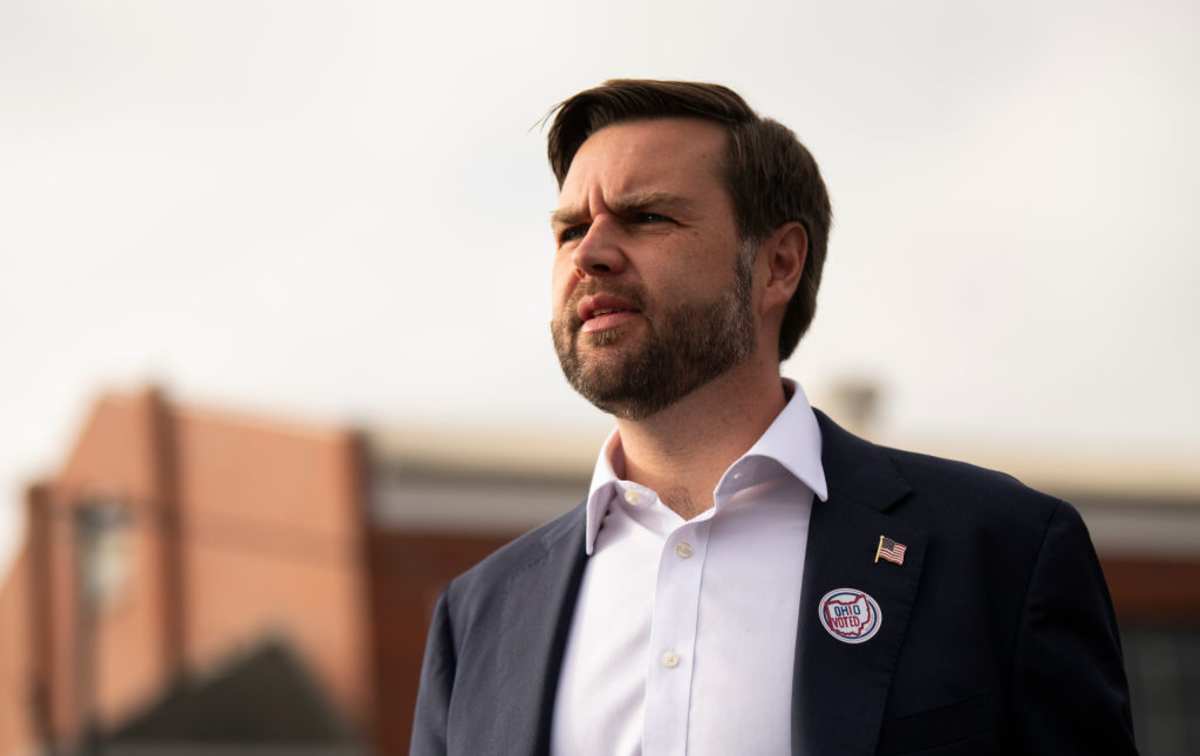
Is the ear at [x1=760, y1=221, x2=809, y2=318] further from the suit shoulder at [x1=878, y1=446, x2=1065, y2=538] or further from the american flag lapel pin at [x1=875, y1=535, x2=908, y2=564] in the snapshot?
the american flag lapel pin at [x1=875, y1=535, x2=908, y2=564]

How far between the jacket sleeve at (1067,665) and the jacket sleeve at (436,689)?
43.2 inches

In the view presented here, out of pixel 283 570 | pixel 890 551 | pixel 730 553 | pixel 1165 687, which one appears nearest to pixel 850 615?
pixel 890 551

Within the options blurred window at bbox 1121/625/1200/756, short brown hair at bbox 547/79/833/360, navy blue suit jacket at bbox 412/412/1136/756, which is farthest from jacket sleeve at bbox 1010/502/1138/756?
blurred window at bbox 1121/625/1200/756

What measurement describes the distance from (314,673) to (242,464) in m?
3.04

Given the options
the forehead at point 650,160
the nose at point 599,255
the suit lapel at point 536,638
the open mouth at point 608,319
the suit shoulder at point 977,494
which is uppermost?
the forehead at point 650,160

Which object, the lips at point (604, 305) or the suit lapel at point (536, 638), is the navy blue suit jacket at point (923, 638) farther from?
the lips at point (604, 305)

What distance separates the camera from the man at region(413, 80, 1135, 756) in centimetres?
265

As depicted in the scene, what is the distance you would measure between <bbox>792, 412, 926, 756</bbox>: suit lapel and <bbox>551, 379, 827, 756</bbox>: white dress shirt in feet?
0.15

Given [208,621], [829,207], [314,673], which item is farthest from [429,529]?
[829,207]

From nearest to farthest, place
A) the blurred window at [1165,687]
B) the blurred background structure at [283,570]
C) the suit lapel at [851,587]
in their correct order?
the suit lapel at [851,587], the blurred background structure at [283,570], the blurred window at [1165,687]

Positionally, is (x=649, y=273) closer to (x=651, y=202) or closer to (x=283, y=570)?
(x=651, y=202)

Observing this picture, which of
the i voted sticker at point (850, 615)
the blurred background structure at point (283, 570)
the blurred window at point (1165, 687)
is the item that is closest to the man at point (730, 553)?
the i voted sticker at point (850, 615)

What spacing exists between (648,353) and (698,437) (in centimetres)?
22

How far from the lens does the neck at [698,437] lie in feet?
9.99
